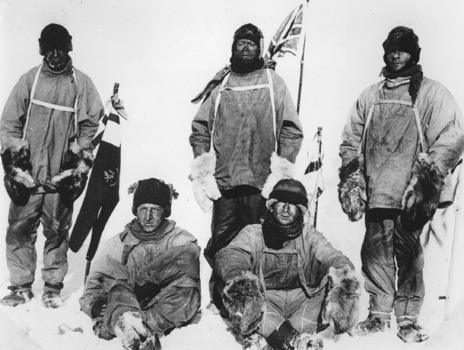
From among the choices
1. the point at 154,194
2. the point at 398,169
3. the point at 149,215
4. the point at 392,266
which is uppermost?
the point at 398,169

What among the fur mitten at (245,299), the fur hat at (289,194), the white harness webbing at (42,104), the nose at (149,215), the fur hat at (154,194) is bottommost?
the fur mitten at (245,299)

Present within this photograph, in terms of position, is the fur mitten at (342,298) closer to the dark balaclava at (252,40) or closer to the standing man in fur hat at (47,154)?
the dark balaclava at (252,40)

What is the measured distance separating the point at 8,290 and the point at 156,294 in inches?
37.4

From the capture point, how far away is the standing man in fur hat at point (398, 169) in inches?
163

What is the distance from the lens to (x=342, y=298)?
13.3 ft

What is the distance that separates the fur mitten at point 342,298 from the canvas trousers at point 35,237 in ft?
5.29

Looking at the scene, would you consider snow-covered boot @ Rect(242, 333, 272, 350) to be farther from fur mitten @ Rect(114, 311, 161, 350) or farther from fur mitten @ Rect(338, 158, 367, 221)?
fur mitten @ Rect(338, 158, 367, 221)

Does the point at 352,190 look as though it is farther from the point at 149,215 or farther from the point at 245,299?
the point at 149,215

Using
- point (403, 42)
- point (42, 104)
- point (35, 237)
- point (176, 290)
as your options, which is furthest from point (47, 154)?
point (403, 42)

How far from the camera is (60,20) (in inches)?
171

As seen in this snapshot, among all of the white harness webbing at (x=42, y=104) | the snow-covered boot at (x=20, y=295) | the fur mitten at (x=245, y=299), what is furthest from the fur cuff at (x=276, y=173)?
the snow-covered boot at (x=20, y=295)

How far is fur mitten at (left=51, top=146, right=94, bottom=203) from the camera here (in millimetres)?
4359

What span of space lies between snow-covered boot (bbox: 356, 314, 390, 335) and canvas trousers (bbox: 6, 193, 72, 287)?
180 cm

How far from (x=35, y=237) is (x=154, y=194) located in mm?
792
